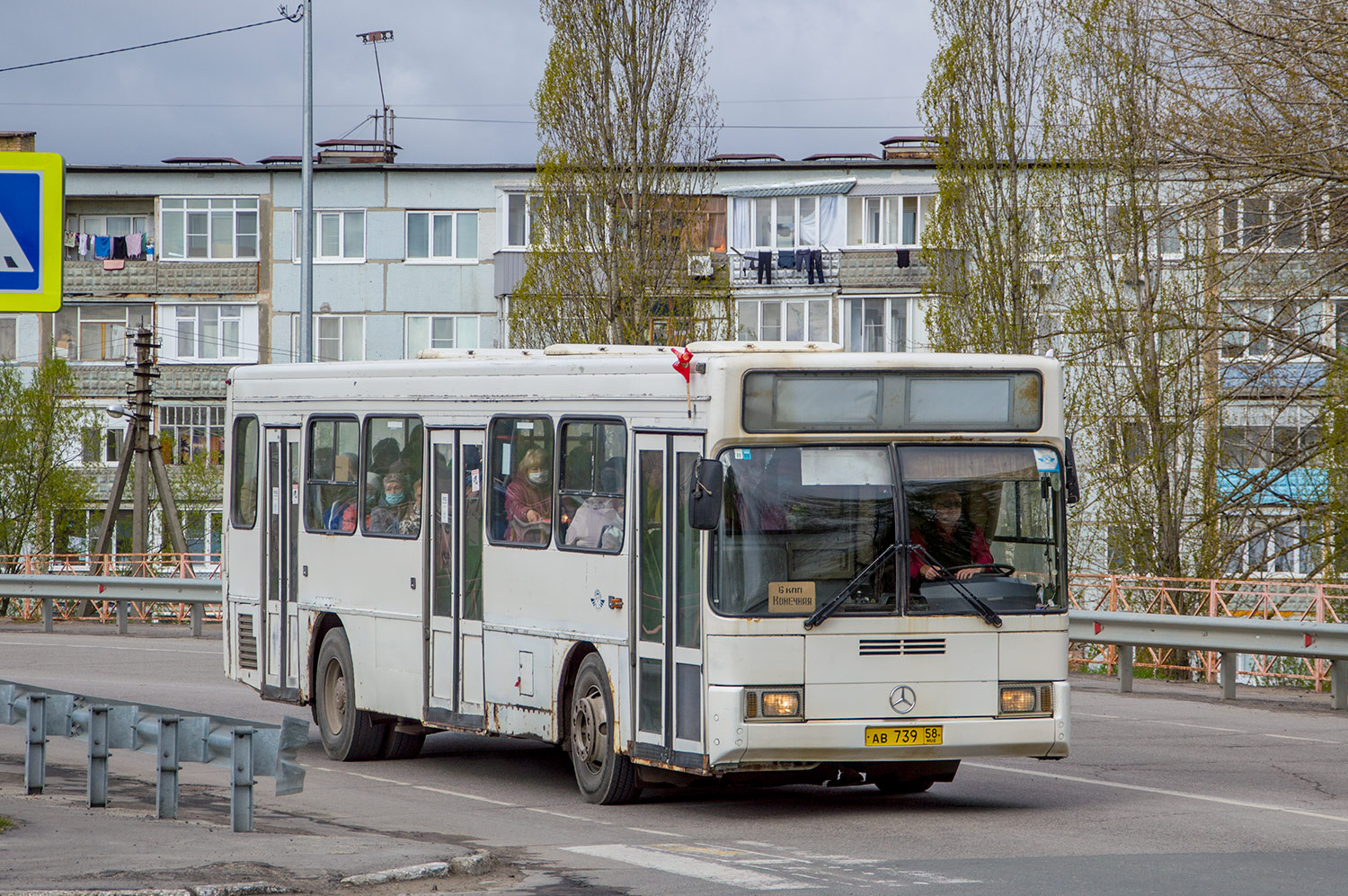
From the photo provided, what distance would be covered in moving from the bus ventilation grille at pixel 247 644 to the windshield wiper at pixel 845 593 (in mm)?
6494

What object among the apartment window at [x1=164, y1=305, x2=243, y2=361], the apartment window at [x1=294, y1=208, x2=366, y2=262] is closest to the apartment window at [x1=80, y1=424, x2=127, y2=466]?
the apartment window at [x1=164, y1=305, x2=243, y2=361]

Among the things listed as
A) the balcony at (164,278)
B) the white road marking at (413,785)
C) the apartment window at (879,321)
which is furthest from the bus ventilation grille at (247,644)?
the balcony at (164,278)

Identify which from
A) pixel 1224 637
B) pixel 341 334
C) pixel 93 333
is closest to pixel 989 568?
pixel 1224 637

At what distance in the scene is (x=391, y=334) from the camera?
57000 mm

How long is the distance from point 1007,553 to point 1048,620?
0.45 metres

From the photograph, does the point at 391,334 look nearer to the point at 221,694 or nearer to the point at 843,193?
the point at 843,193

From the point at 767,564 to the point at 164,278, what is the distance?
50.9 metres

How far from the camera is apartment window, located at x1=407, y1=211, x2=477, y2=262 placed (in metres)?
56.6

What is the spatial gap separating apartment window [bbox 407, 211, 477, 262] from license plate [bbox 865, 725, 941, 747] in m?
47.1

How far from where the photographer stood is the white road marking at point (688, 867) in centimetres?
849

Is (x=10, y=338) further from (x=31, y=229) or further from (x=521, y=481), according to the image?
(x=31, y=229)

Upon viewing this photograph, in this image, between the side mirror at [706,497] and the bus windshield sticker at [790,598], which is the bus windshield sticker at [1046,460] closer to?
the bus windshield sticker at [790,598]

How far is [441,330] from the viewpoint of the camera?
57.0 m

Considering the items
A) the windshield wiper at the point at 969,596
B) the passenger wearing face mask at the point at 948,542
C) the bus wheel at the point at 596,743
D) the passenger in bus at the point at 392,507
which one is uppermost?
the passenger in bus at the point at 392,507
